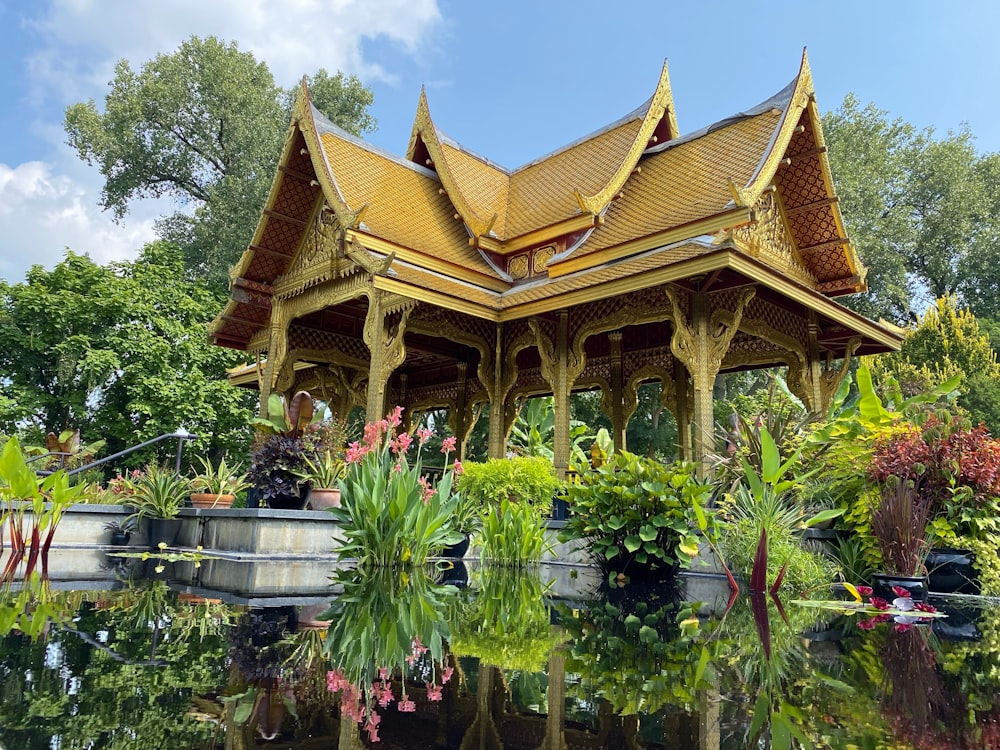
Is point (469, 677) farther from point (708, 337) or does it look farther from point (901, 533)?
point (708, 337)

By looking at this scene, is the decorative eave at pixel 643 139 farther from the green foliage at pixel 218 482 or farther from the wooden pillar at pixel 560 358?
the green foliage at pixel 218 482

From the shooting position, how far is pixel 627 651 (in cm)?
256

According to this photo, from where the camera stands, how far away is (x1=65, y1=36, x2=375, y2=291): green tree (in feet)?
75.9

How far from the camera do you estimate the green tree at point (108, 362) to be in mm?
16500

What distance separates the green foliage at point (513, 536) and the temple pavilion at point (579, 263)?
240 cm

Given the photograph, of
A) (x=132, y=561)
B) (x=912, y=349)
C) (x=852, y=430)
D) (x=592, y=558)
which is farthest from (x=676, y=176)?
(x=912, y=349)

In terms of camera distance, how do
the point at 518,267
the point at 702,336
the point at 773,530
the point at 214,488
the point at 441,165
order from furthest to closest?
the point at 441,165 < the point at 518,267 < the point at 702,336 < the point at 214,488 < the point at 773,530

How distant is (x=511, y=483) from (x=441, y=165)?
758cm

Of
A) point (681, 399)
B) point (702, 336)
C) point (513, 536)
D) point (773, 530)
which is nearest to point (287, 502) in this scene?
point (513, 536)

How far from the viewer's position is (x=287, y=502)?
6855 millimetres

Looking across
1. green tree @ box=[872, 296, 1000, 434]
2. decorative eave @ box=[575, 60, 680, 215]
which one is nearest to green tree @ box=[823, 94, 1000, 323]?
green tree @ box=[872, 296, 1000, 434]

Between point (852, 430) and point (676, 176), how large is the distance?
531cm

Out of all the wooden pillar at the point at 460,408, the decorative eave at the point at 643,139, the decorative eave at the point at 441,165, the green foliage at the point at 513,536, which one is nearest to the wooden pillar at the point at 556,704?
the green foliage at the point at 513,536

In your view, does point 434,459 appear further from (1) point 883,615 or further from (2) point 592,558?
(1) point 883,615
